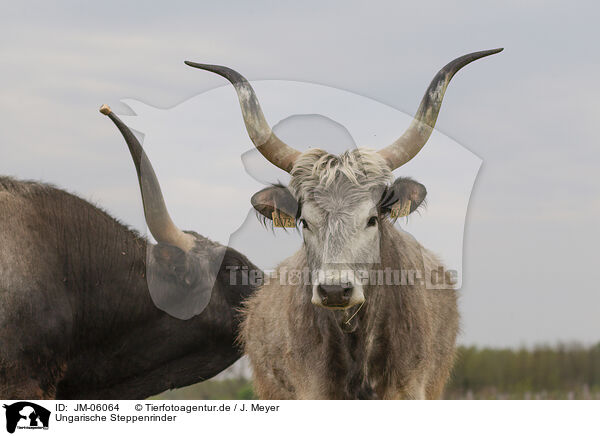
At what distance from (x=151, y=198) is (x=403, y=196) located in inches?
109

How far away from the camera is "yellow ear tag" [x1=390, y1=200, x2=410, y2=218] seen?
5.70 metres

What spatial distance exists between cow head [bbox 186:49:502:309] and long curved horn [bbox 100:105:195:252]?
1.51 m

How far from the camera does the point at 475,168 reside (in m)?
6.41

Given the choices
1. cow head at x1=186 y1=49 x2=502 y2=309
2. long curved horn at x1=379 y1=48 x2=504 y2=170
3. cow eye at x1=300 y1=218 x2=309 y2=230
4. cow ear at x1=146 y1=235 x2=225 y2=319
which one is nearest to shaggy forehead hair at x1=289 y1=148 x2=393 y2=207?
cow head at x1=186 y1=49 x2=502 y2=309

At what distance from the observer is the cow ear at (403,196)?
18.7 feet

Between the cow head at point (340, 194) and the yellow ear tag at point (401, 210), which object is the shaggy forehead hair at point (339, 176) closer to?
the cow head at point (340, 194)

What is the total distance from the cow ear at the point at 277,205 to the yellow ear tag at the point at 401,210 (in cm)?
67

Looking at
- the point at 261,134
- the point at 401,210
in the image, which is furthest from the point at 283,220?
the point at 401,210

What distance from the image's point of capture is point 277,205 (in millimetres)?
5812
